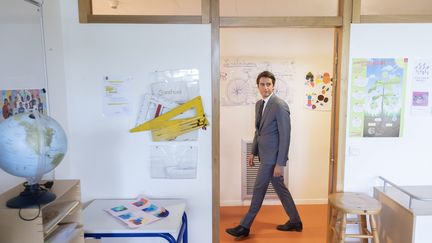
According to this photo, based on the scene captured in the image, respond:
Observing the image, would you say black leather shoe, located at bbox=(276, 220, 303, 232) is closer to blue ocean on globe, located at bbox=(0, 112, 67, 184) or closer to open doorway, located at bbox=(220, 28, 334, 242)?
open doorway, located at bbox=(220, 28, 334, 242)

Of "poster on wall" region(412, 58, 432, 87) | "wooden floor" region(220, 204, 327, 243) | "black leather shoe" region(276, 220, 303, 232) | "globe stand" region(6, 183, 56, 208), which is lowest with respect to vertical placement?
"wooden floor" region(220, 204, 327, 243)

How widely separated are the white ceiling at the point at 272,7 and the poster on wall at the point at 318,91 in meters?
0.74

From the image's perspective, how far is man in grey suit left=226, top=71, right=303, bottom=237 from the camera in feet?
9.52

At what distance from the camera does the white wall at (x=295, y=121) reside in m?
3.59

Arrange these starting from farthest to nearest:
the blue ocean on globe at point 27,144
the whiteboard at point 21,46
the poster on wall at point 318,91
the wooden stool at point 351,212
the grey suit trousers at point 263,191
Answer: the poster on wall at point 318,91 < the grey suit trousers at point 263,191 < the wooden stool at point 351,212 < the whiteboard at point 21,46 < the blue ocean on globe at point 27,144

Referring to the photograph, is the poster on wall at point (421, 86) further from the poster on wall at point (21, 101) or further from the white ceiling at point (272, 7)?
the poster on wall at point (21, 101)

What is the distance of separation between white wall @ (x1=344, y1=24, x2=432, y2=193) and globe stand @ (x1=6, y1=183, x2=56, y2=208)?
6.73 feet

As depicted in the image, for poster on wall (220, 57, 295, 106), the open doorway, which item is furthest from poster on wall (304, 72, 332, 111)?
poster on wall (220, 57, 295, 106)

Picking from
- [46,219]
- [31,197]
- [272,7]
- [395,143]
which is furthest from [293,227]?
[31,197]

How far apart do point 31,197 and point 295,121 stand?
302 cm

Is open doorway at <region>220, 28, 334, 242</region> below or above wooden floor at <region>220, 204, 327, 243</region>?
above

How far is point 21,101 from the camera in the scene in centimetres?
166

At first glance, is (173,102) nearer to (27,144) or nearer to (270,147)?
(270,147)

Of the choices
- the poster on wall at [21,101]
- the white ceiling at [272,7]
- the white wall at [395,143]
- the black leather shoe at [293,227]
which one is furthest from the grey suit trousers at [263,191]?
the poster on wall at [21,101]
